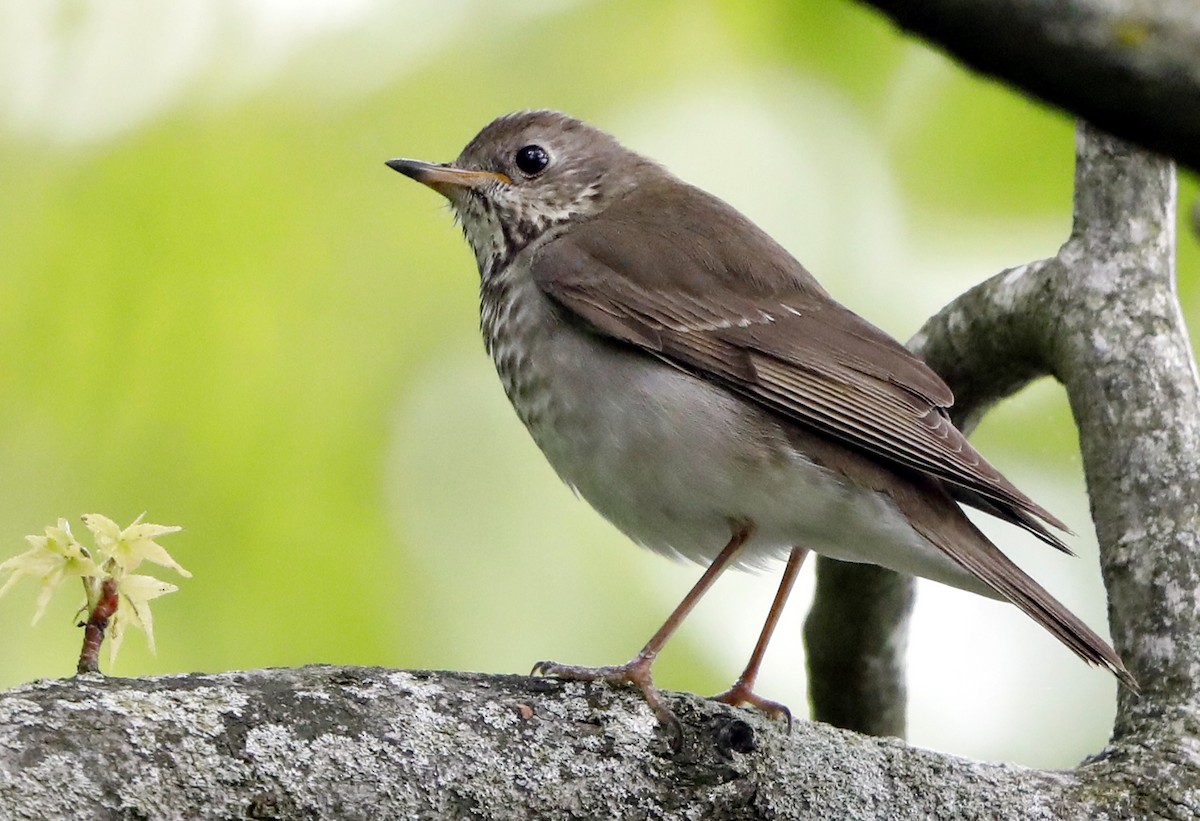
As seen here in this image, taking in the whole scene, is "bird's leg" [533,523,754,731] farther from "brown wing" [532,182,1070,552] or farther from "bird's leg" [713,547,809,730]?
"brown wing" [532,182,1070,552]

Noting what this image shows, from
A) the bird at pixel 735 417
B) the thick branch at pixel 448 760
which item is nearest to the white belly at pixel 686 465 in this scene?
the bird at pixel 735 417

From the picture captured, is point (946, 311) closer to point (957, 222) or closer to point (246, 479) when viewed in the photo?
point (957, 222)

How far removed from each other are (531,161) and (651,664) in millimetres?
2511

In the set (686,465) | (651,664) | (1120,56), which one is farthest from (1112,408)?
(1120,56)

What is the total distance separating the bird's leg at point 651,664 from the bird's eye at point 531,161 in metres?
1.83

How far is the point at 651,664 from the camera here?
11.6 feet

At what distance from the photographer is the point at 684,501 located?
425cm

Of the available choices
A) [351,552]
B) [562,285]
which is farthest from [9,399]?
[562,285]

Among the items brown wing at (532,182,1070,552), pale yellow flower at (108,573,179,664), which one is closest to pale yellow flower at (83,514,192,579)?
pale yellow flower at (108,573,179,664)

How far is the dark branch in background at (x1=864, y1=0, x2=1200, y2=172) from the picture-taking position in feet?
3.31

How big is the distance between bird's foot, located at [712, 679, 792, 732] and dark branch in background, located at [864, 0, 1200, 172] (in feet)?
8.24

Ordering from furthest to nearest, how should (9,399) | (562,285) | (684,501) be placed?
1. (9,399)
2. (562,285)
3. (684,501)

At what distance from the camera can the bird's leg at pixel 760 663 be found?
12.2 feet

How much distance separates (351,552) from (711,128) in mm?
2841
